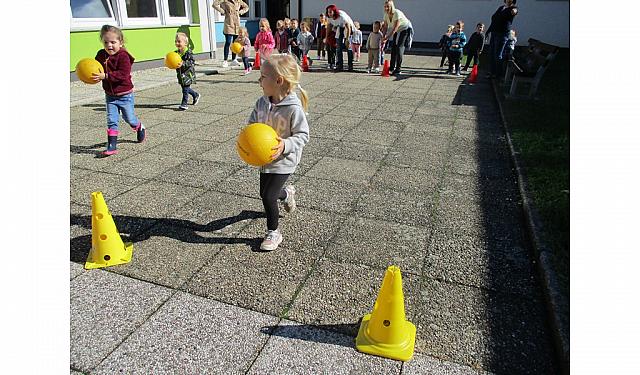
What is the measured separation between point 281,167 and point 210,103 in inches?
233

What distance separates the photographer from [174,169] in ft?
16.5

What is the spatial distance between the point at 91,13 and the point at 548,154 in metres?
10.5

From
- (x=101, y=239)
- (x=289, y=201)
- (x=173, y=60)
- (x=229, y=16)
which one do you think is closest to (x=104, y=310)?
(x=101, y=239)

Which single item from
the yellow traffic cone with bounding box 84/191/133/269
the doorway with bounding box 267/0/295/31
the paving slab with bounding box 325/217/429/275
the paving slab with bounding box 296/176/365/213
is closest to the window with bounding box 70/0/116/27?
the paving slab with bounding box 296/176/365/213

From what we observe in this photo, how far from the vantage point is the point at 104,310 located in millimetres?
2691

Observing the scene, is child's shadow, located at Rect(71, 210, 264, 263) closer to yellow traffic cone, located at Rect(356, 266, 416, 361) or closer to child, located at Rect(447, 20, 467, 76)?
yellow traffic cone, located at Rect(356, 266, 416, 361)

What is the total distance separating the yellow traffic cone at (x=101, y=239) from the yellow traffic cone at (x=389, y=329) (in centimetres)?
195

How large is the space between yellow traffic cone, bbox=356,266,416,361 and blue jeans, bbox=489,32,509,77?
414 inches

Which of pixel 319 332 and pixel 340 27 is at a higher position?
pixel 340 27

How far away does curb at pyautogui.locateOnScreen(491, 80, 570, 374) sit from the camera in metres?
2.39

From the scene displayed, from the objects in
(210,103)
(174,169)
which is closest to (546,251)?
(174,169)

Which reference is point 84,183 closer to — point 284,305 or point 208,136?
point 208,136

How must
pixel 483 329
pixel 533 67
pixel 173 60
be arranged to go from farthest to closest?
pixel 533 67 < pixel 173 60 < pixel 483 329

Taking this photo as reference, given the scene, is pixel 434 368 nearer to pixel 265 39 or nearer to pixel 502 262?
pixel 502 262
